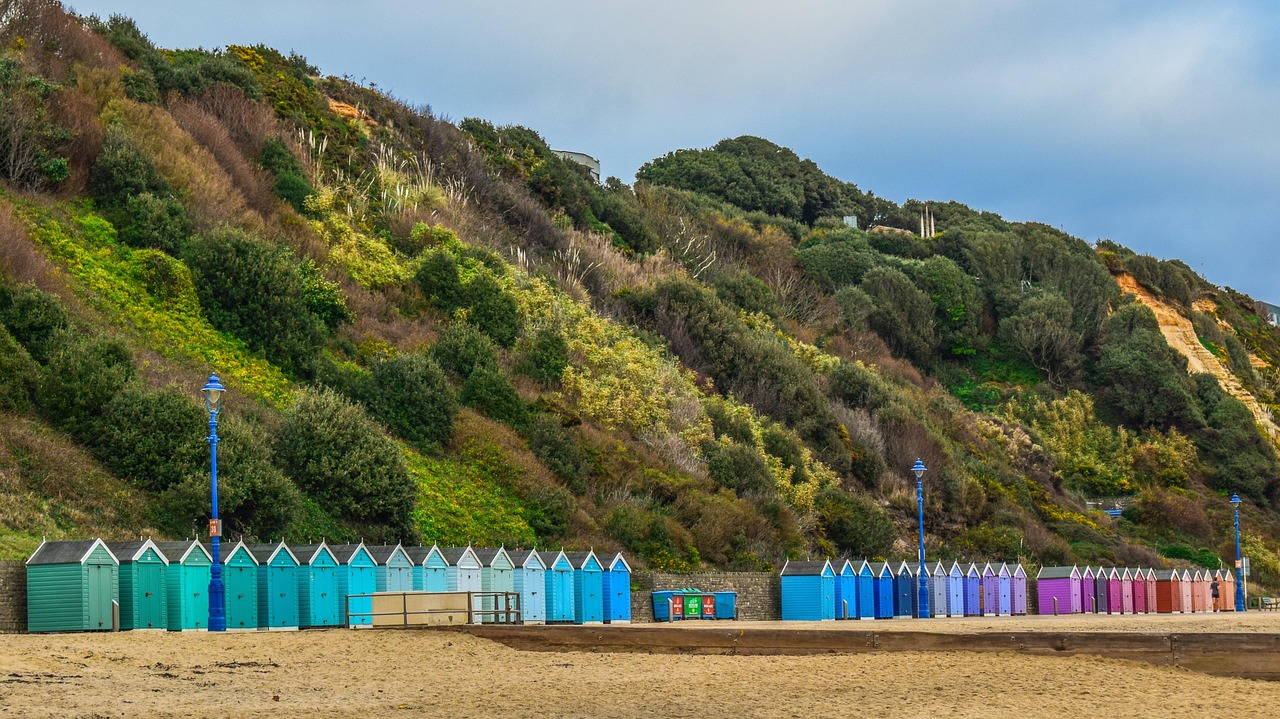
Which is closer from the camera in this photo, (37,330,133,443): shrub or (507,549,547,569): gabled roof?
(37,330,133,443): shrub

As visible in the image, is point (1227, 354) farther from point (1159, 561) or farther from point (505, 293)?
point (505, 293)

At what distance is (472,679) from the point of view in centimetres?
1636

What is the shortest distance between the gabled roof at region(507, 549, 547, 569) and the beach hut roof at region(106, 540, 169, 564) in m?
8.27

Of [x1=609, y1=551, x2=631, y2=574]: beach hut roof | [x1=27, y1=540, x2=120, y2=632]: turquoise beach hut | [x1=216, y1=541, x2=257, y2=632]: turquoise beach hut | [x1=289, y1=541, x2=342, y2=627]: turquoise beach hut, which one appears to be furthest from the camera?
[x1=609, y1=551, x2=631, y2=574]: beach hut roof

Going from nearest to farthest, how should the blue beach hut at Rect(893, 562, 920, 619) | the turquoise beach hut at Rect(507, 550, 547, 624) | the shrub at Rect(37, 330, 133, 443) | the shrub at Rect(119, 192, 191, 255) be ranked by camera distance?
the shrub at Rect(37, 330, 133, 443), the turquoise beach hut at Rect(507, 550, 547, 624), the shrub at Rect(119, 192, 191, 255), the blue beach hut at Rect(893, 562, 920, 619)

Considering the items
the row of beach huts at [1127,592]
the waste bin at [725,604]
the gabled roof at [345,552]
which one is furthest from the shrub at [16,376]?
the row of beach huts at [1127,592]

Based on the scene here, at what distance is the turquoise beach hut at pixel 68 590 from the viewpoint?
67.8 ft

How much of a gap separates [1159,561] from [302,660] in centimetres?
4626

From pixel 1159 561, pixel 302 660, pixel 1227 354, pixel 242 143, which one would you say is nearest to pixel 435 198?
pixel 242 143

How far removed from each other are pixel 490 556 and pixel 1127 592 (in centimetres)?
2593

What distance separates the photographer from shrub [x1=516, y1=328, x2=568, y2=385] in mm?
42906

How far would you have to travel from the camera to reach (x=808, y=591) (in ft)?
112

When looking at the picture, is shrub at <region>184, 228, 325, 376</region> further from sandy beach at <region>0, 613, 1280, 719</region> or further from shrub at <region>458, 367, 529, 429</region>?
sandy beach at <region>0, 613, 1280, 719</region>

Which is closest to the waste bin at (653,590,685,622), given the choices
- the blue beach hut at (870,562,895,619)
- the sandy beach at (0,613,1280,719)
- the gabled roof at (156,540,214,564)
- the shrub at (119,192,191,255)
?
the blue beach hut at (870,562,895,619)
